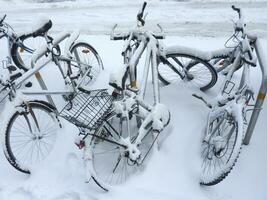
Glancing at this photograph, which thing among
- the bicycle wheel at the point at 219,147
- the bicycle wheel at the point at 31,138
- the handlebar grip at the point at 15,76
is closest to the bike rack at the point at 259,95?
the bicycle wheel at the point at 219,147

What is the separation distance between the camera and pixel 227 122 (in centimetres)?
318

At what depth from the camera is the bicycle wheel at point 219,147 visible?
2.69m

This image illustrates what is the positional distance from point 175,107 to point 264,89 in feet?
4.01

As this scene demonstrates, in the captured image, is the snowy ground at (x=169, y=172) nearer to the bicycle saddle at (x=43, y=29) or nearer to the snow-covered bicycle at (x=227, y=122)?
the snow-covered bicycle at (x=227, y=122)

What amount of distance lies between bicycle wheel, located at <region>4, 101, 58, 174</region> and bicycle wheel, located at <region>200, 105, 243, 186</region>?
6.01ft

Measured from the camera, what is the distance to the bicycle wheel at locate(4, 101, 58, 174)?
3.31 meters

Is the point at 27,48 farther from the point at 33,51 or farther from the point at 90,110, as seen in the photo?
the point at 90,110

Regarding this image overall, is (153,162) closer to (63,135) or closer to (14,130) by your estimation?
(63,135)

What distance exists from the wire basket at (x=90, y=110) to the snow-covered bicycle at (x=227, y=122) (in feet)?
3.74

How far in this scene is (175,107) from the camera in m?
3.94

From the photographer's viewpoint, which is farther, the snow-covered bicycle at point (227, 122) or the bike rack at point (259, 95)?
the bike rack at point (259, 95)

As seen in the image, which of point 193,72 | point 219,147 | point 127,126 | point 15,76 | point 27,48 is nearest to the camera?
point 219,147

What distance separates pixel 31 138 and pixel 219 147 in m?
2.19

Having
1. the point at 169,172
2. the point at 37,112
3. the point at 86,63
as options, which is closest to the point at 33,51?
the point at 86,63
